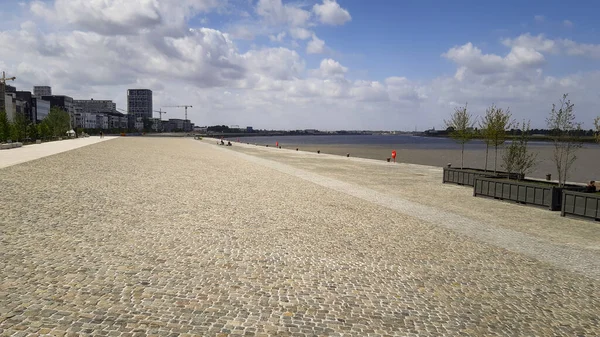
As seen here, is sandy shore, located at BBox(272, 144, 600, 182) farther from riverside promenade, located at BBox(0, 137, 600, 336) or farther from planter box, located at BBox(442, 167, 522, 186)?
riverside promenade, located at BBox(0, 137, 600, 336)

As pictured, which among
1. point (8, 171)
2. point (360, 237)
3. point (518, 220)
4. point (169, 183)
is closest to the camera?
point (360, 237)

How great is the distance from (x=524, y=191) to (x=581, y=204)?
9.00 ft

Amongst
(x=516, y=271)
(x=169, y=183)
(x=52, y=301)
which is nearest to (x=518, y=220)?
(x=516, y=271)

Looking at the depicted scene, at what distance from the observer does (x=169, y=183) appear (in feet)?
64.6

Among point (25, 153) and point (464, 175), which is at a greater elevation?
point (464, 175)

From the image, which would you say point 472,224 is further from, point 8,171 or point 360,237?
point 8,171

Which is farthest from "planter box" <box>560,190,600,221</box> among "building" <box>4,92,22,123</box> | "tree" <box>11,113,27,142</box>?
"building" <box>4,92,22,123</box>

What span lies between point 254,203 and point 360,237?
559cm

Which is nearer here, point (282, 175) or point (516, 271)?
point (516, 271)

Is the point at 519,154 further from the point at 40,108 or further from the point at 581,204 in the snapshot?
the point at 40,108

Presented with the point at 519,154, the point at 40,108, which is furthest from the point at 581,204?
the point at 40,108

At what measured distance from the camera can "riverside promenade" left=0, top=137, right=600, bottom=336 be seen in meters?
5.76

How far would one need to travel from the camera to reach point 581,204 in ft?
46.9

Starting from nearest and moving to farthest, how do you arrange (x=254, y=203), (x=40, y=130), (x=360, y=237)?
(x=360, y=237) < (x=254, y=203) < (x=40, y=130)
